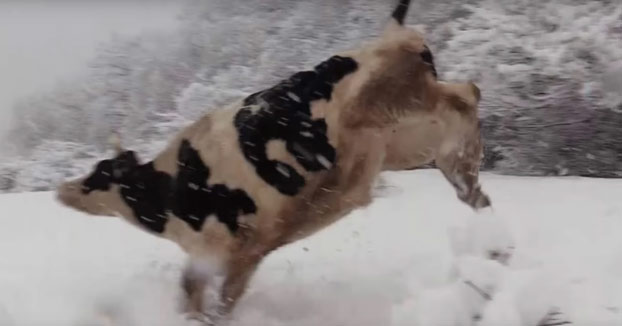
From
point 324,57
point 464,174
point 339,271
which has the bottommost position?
point 339,271

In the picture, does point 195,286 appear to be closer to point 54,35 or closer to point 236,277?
point 236,277

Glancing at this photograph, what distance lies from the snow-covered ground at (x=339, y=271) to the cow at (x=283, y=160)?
0.09 ft

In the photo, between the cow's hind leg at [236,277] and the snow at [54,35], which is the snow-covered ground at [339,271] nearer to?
the cow's hind leg at [236,277]

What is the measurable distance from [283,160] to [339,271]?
0.16 meters

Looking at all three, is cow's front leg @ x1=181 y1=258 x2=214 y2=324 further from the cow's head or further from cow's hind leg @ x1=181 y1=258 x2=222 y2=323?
the cow's head

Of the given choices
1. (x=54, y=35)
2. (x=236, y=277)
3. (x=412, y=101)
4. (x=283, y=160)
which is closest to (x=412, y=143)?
(x=412, y=101)

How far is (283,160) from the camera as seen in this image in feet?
3.50

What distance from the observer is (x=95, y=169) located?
3.65 feet

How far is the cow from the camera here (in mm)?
1068

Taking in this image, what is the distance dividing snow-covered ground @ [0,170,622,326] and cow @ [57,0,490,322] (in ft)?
0.09

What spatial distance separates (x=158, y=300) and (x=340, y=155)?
275 millimetres

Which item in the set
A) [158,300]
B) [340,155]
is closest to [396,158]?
[340,155]

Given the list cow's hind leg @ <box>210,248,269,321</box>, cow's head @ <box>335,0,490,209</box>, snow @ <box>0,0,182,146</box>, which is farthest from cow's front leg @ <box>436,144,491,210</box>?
snow @ <box>0,0,182,146</box>

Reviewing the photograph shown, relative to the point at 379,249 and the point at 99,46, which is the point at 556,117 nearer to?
the point at 379,249
